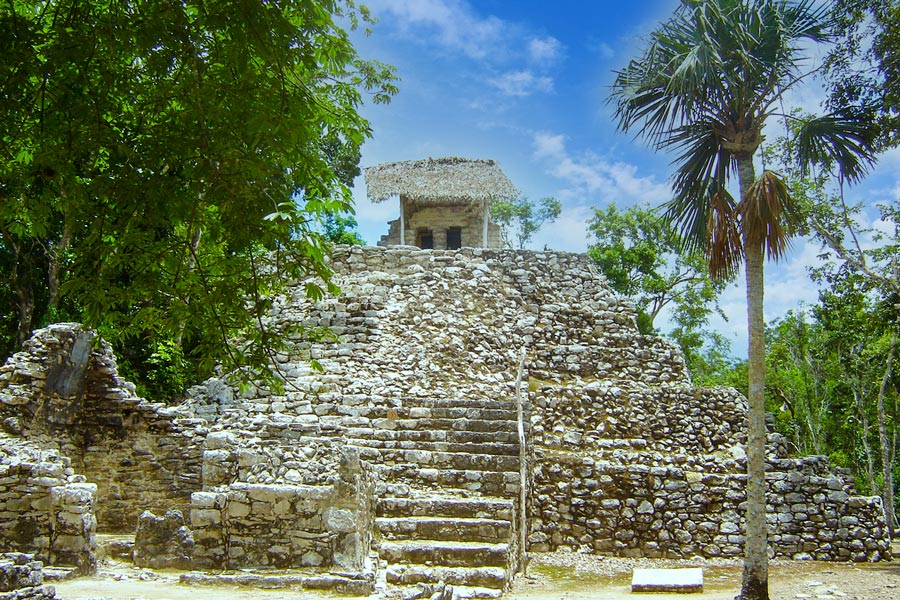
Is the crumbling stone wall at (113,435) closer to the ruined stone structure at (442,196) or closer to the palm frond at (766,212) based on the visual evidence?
the palm frond at (766,212)

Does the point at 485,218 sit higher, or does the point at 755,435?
the point at 485,218

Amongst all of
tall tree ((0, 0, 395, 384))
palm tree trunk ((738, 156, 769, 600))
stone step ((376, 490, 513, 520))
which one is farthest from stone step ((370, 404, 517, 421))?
tall tree ((0, 0, 395, 384))

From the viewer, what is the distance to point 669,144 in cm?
905

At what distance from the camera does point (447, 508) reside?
28.5ft

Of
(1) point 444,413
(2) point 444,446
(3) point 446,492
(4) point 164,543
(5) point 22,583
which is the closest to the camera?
(5) point 22,583

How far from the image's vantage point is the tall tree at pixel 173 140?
3920 millimetres

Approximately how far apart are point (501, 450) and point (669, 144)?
448cm

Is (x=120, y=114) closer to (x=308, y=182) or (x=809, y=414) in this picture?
(x=308, y=182)

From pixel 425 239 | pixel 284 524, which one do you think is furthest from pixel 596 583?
pixel 425 239

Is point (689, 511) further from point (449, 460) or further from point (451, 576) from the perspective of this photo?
point (451, 576)

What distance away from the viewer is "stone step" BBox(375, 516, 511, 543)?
824 cm

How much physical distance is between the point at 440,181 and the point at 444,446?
12682mm

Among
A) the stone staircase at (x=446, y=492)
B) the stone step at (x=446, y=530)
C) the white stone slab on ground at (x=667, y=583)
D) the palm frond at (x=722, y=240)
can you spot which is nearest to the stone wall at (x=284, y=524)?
the stone staircase at (x=446, y=492)

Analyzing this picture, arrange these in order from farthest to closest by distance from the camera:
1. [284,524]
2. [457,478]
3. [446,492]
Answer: [457,478], [446,492], [284,524]
